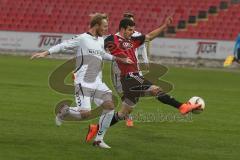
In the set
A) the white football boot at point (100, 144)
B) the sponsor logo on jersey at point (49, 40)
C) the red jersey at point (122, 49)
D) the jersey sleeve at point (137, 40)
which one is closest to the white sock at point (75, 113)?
the white football boot at point (100, 144)

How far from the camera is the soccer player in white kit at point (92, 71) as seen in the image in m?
9.87

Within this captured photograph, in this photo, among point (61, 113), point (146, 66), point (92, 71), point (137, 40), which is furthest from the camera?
point (146, 66)

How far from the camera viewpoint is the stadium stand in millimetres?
34719

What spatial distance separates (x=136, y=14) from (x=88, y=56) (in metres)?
27.6

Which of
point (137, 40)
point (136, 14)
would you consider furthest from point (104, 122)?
point (136, 14)

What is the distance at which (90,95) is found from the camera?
32.6ft

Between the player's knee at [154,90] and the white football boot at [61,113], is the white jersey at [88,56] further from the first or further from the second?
the white football boot at [61,113]

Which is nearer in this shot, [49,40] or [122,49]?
[122,49]

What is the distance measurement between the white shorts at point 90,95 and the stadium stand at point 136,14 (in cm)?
2398

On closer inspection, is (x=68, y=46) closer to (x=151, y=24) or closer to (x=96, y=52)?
(x=96, y=52)

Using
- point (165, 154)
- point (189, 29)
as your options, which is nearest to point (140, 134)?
point (165, 154)

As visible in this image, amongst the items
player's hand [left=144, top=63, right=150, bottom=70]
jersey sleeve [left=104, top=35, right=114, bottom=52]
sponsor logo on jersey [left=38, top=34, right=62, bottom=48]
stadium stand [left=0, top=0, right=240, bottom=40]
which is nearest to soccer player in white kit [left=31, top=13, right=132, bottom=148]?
jersey sleeve [left=104, top=35, right=114, bottom=52]

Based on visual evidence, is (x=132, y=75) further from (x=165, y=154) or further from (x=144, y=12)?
(x=144, y=12)

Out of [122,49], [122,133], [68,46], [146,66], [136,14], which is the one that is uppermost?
[68,46]
